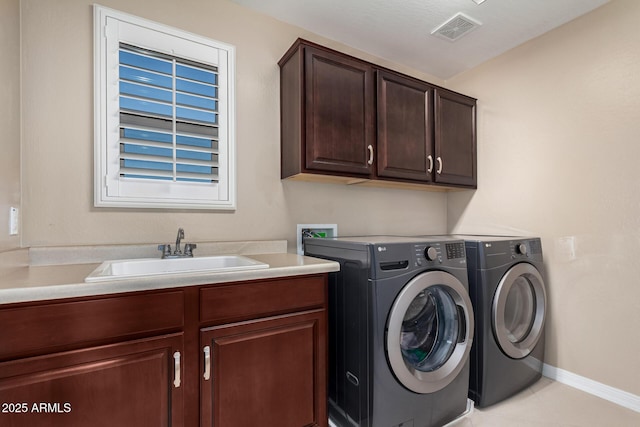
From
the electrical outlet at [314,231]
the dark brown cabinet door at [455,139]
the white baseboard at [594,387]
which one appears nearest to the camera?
the white baseboard at [594,387]

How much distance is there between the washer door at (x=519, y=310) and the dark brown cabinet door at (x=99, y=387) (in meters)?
1.78

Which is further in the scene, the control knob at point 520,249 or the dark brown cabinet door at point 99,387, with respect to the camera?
the control knob at point 520,249

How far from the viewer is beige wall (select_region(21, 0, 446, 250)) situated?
4.88 feet

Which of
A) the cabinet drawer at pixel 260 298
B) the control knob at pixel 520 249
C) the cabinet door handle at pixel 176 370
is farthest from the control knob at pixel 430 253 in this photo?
the cabinet door handle at pixel 176 370

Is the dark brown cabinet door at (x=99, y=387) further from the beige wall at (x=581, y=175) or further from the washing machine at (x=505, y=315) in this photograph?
the beige wall at (x=581, y=175)

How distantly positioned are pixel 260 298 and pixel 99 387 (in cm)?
60

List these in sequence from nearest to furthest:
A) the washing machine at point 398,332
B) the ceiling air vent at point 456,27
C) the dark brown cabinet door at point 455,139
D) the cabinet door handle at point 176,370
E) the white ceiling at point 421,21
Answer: the cabinet door handle at point 176,370, the washing machine at point 398,332, the white ceiling at point 421,21, the ceiling air vent at point 456,27, the dark brown cabinet door at point 455,139

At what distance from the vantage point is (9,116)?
51.3 inches

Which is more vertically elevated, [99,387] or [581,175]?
[581,175]

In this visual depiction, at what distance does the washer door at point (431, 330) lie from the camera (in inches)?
58.6

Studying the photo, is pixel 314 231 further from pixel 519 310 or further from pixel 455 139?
pixel 519 310

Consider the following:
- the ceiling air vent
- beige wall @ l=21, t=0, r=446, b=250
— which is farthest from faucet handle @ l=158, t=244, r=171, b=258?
the ceiling air vent

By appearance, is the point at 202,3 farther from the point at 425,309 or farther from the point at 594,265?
the point at 594,265

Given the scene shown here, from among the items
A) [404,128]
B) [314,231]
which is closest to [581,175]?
[404,128]
